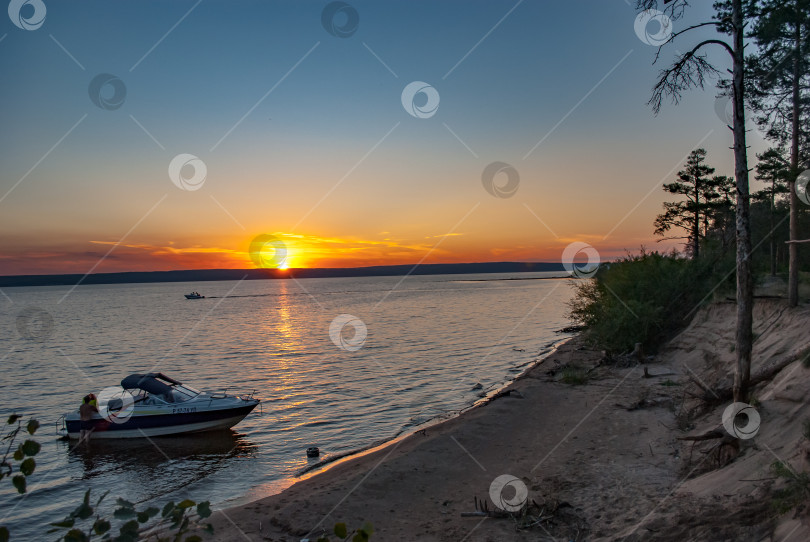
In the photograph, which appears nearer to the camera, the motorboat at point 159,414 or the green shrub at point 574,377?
the motorboat at point 159,414

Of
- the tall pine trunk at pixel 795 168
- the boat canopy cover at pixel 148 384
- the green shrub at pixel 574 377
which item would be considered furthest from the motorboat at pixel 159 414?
the tall pine trunk at pixel 795 168

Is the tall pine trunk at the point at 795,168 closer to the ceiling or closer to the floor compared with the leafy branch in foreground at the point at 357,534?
closer to the ceiling

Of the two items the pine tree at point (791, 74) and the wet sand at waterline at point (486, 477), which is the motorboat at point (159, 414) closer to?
the wet sand at waterline at point (486, 477)

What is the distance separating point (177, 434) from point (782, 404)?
66.9 ft

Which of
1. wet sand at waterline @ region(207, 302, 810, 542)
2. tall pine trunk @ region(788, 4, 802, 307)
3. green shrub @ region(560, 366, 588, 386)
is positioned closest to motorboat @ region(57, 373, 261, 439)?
wet sand at waterline @ region(207, 302, 810, 542)

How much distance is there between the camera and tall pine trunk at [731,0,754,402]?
10320 mm

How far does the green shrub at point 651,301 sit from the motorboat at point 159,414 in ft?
59.1

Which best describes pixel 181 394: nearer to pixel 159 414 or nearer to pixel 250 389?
pixel 159 414

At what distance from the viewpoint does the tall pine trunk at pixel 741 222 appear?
33.9 feet

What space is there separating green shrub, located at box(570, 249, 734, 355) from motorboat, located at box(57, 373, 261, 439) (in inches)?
709

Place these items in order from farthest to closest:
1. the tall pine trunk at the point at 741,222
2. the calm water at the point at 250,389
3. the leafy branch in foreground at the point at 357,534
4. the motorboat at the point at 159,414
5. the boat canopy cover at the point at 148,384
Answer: the boat canopy cover at the point at 148,384, the motorboat at the point at 159,414, the calm water at the point at 250,389, the tall pine trunk at the point at 741,222, the leafy branch in foreground at the point at 357,534

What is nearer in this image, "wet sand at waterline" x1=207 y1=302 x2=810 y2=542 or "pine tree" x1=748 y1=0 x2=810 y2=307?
"wet sand at waterline" x1=207 y1=302 x2=810 y2=542

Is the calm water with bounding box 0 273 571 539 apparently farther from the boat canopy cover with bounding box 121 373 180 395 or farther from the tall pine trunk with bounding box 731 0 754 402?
the tall pine trunk with bounding box 731 0 754 402

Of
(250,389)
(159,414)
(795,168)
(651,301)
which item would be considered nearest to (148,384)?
(159,414)
